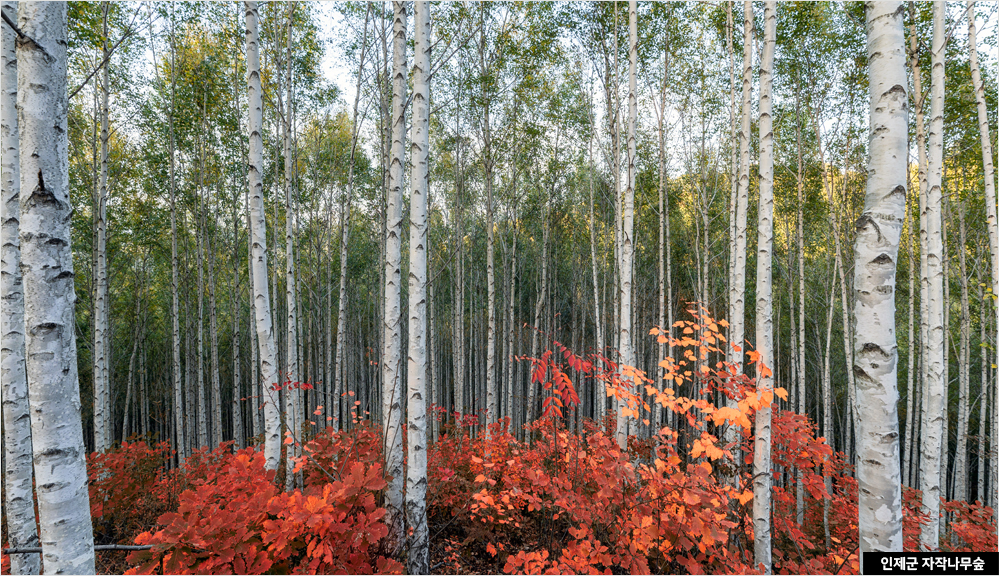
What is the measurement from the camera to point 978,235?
730cm

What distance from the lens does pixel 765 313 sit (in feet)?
10.0

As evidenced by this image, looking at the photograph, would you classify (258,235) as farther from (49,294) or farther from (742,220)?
(742,220)

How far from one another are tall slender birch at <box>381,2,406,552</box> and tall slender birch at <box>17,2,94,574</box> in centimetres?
183

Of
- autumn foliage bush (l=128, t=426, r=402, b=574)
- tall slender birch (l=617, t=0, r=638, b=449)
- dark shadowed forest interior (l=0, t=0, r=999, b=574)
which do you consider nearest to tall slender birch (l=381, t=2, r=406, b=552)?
dark shadowed forest interior (l=0, t=0, r=999, b=574)

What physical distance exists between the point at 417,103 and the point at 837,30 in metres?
8.20

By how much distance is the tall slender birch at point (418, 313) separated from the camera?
9.72 ft

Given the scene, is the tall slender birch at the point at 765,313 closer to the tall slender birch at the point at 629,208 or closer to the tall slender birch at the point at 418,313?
the tall slender birch at the point at 629,208

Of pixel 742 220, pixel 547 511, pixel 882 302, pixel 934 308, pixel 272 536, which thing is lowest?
pixel 547 511

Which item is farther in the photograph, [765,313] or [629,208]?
[629,208]

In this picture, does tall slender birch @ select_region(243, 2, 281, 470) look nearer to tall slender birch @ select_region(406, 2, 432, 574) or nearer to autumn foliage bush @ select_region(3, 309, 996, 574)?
autumn foliage bush @ select_region(3, 309, 996, 574)

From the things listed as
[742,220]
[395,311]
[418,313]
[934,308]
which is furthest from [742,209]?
[395,311]

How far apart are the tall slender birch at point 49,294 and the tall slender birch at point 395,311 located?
1.83 meters

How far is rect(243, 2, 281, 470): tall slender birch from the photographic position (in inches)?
138

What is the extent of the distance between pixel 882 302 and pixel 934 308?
10.9 ft
